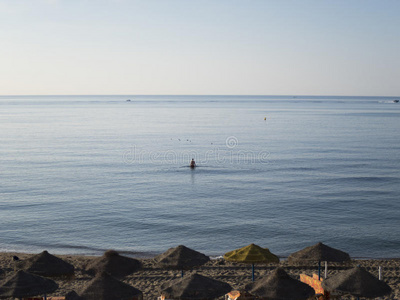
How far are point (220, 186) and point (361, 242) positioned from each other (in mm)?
18966

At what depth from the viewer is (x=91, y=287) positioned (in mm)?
14008

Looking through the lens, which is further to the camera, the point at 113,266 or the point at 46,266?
the point at 113,266

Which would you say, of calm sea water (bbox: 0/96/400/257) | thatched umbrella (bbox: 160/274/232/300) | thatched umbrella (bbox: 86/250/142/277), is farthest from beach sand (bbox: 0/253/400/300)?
thatched umbrella (bbox: 160/274/232/300)

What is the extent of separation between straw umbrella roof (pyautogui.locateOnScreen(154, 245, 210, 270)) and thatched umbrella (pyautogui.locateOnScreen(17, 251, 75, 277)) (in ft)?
12.0

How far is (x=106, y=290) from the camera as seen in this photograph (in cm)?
1388

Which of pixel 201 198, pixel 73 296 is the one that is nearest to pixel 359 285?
pixel 73 296

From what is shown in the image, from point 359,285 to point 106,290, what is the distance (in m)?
8.25

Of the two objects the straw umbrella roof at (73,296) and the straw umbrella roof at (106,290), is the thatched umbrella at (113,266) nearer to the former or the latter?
the straw umbrella roof at (106,290)

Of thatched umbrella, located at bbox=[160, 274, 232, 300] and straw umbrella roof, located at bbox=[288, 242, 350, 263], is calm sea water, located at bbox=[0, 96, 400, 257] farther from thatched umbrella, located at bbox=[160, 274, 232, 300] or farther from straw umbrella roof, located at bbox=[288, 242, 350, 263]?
thatched umbrella, located at bbox=[160, 274, 232, 300]

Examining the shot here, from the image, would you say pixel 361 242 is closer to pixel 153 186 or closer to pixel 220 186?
pixel 220 186

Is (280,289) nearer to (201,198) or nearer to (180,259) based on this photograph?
(180,259)

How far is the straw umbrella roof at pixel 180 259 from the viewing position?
1719 centimetres

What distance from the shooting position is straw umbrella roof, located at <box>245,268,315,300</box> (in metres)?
14.0

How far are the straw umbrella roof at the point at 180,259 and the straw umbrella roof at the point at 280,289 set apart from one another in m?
3.43
